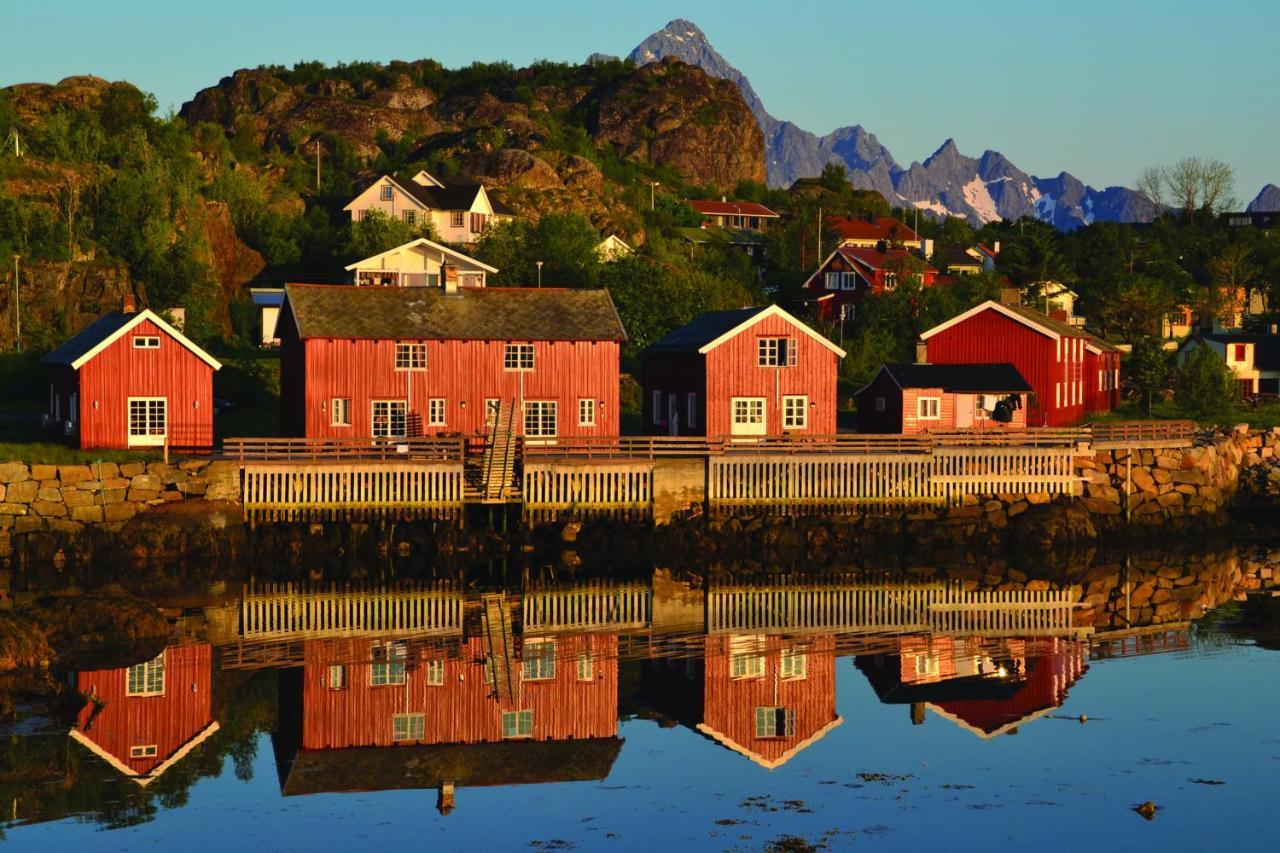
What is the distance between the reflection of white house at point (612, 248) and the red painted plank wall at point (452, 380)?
42664 mm

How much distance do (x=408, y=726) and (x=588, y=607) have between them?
1119 centimetres

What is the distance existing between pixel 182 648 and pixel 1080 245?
102997 millimetres

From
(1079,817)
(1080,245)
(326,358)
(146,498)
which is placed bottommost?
(1079,817)

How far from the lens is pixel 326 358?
168 feet

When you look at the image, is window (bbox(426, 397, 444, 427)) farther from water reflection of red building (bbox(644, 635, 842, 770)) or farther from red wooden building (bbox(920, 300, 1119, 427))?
red wooden building (bbox(920, 300, 1119, 427))

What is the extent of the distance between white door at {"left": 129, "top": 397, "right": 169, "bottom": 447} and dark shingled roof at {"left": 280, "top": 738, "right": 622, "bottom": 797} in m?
24.8

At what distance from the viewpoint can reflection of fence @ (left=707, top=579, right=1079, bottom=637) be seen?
122 feet

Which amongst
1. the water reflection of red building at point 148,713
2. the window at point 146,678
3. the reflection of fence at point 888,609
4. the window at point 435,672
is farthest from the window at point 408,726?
the reflection of fence at point 888,609

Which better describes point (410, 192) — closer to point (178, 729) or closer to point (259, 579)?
point (259, 579)

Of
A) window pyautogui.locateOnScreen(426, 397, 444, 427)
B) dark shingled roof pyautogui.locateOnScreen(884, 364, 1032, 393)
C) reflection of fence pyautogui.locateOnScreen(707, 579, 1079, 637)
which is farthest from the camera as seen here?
dark shingled roof pyautogui.locateOnScreen(884, 364, 1032, 393)

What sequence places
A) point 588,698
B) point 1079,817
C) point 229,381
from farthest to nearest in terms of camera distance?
point 229,381 < point 588,698 < point 1079,817

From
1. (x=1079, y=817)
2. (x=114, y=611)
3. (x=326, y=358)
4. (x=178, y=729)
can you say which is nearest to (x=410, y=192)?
(x=326, y=358)

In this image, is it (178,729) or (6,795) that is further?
(178,729)

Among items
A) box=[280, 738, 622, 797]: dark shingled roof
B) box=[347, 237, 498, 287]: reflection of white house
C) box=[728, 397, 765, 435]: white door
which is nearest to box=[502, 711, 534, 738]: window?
box=[280, 738, 622, 797]: dark shingled roof
